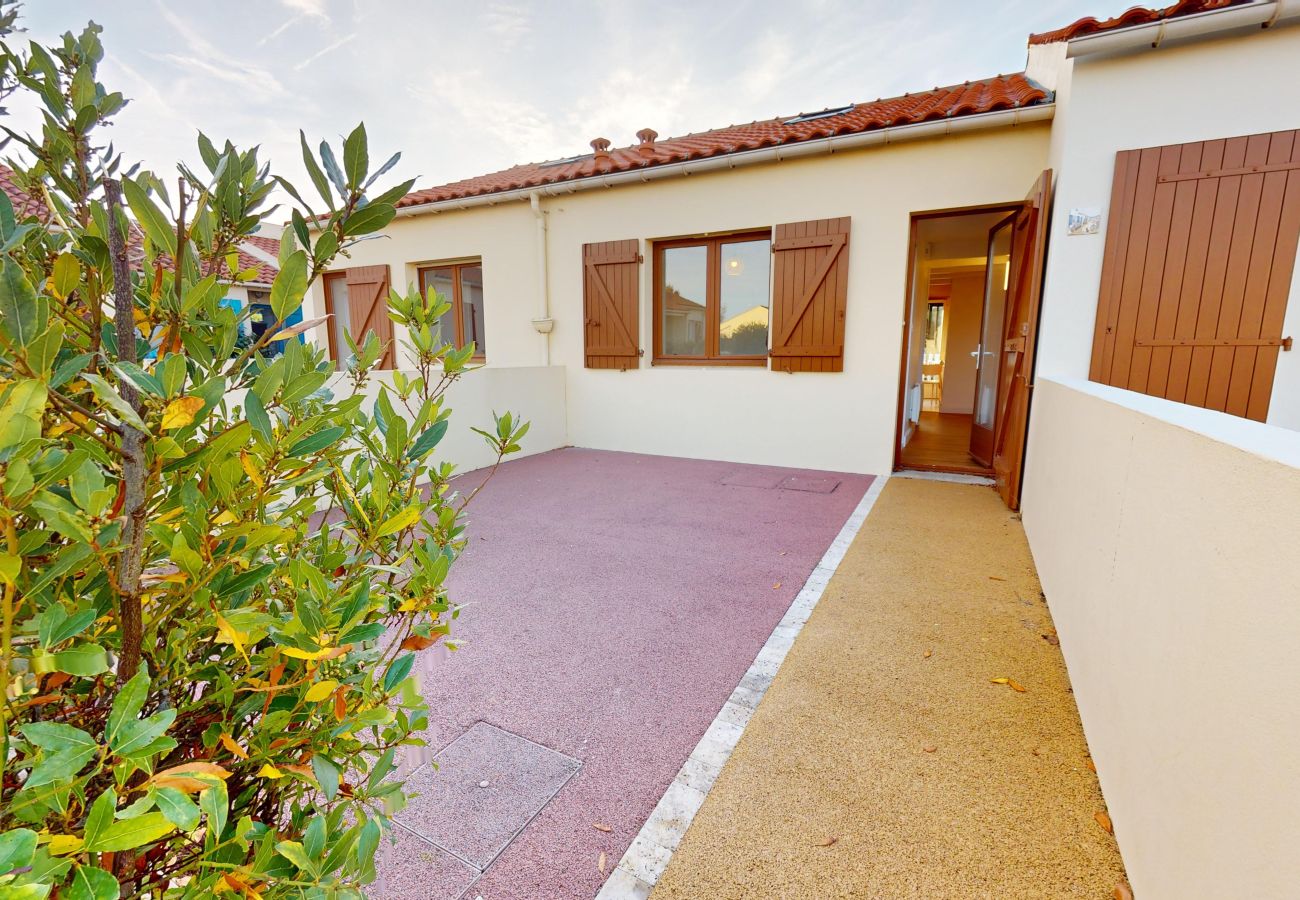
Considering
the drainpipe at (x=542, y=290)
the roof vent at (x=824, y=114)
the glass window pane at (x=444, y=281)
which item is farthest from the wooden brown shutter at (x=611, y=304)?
the roof vent at (x=824, y=114)

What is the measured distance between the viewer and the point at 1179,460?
51.1 inches

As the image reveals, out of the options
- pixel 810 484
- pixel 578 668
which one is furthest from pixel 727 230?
pixel 578 668

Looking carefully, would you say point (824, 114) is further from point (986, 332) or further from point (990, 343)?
point (990, 343)

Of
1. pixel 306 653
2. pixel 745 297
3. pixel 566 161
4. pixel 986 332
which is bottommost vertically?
pixel 306 653

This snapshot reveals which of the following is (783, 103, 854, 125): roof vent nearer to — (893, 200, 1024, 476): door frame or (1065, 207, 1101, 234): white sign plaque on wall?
(893, 200, 1024, 476): door frame

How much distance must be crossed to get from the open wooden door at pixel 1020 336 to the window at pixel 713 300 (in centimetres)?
214

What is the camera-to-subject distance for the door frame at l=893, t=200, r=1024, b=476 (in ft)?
16.2

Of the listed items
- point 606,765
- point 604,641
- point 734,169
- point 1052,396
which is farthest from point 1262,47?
point 606,765

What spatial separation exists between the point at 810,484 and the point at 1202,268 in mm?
2920

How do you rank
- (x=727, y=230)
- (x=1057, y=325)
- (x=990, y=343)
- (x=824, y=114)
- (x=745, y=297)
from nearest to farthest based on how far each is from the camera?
(x=1057, y=325) < (x=990, y=343) < (x=727, y=230) < (x=745, y=297) < (x=824, y=114)

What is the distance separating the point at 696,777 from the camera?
5.45ft

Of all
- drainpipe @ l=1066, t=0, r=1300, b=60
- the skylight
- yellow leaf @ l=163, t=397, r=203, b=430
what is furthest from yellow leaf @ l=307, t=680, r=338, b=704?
the skylight

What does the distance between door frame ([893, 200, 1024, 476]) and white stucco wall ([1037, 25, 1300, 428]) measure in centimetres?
82

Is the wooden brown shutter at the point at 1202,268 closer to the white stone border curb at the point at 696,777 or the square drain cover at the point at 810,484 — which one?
the square drain cover at the point at 810,484
